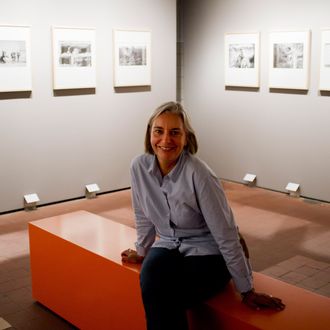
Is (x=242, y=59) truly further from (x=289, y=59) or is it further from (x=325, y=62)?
(x=325, y=62)

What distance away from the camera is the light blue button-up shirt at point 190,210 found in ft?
9.97

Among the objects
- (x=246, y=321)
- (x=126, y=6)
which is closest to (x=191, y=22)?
(x=126, y=6)

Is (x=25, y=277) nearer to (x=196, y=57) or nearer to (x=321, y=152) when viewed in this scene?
(x=321, y=152)

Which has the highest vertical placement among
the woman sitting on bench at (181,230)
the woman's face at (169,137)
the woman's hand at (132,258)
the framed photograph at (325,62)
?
the framed photograph at (325,62)

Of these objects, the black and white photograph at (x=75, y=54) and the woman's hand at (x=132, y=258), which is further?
the black and white photograph at (x=75, y=54)

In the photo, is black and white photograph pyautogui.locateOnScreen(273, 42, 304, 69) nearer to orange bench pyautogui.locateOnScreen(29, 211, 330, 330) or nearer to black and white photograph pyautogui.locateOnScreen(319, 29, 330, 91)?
black and white photograph pyautogui.locateOnScreen(319, 29, 330, 91)

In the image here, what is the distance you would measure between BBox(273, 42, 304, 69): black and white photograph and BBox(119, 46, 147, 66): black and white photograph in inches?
75.4

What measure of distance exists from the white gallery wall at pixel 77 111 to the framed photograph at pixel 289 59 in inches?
64.8

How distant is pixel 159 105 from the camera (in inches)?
296

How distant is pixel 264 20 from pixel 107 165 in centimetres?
308

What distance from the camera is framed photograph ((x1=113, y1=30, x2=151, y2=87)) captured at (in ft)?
26.9

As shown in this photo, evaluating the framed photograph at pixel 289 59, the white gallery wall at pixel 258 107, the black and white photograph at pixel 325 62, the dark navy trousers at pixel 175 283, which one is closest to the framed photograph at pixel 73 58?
the white gallery wall at pixel 258 107

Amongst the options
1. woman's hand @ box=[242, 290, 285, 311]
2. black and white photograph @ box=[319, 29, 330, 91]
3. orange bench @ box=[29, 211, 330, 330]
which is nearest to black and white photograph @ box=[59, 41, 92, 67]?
black and white photograph @ box=[319, 29, 330, 91]

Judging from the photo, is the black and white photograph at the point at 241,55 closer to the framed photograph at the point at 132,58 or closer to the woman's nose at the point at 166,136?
the framed photograph at the point at 132,58
